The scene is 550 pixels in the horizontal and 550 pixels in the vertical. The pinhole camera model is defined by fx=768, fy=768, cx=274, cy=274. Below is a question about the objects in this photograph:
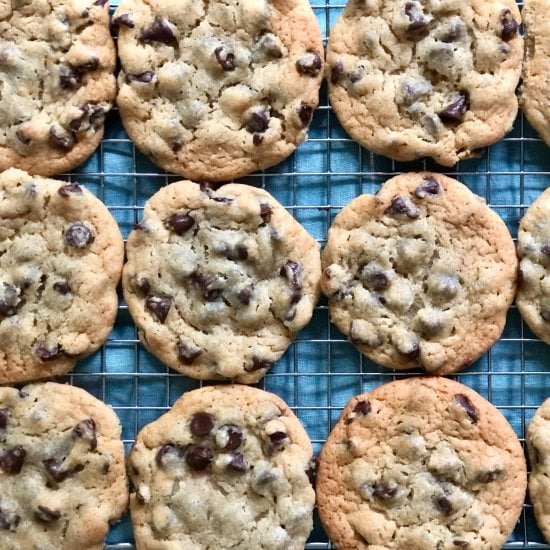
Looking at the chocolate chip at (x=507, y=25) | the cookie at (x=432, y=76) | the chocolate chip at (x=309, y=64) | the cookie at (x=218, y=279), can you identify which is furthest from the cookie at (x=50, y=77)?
the chocolate chip at (x=507, y=25)

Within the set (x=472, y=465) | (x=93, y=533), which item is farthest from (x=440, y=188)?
(x=93, y=533)

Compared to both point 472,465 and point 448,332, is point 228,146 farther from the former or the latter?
point 472,465

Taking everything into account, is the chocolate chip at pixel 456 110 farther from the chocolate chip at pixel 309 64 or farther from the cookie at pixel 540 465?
the cookie at pixel 540 465

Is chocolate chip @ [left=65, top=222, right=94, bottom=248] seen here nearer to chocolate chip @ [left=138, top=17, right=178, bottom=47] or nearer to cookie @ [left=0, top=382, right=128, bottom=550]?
cookie @ [left=0, top=382, right=128, bottom=550]

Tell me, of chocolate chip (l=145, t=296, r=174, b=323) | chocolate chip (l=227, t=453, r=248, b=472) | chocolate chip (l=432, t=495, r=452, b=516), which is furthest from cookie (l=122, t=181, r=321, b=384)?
chocolate chip (l=432, t=495, r=452, b=516)

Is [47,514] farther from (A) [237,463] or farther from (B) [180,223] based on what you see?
(B) [180,223]

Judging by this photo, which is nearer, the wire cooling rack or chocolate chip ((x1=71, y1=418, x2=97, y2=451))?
chocolate chip ((x1=71, y1=418, x2=97, y2=451))

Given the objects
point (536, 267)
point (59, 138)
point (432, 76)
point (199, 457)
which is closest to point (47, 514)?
point (199, 457)
